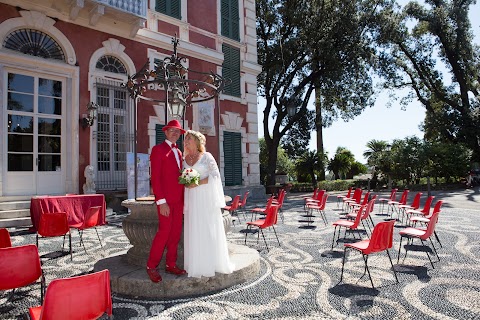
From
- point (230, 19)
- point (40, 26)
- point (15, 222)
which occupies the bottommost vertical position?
point (15, 222)

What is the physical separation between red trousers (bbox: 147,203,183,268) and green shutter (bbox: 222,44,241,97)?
35.8 feet

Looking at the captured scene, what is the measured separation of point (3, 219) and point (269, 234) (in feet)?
20.3

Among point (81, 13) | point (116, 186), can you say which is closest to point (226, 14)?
point (81, 13)

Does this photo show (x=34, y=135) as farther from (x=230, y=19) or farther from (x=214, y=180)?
(x=230, y=19)

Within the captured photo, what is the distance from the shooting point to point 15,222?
26.5 ft

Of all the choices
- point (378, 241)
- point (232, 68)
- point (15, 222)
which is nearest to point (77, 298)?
→ point (378, 241)

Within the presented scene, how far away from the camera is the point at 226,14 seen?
14.6 metres

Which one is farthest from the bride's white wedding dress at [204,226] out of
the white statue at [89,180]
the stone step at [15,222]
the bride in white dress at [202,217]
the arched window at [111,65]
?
the arched window at [111,65]

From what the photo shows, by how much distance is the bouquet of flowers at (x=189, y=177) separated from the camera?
3657 millimetres

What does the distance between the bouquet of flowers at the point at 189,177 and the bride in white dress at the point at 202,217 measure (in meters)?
0.12

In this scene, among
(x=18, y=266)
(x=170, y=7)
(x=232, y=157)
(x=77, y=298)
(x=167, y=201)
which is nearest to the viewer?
(x=77, y=298)

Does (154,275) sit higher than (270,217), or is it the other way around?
(270,217)

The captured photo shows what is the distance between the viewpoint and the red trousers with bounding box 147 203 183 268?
3.76 meters

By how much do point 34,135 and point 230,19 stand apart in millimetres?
9220
